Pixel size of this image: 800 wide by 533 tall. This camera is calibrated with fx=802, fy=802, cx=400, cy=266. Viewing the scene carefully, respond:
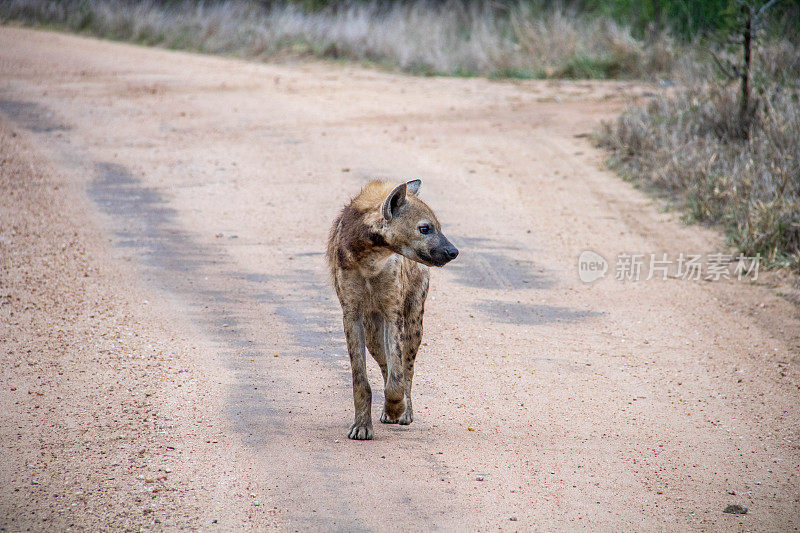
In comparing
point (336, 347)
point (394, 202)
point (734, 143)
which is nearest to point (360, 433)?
point (394, 202)

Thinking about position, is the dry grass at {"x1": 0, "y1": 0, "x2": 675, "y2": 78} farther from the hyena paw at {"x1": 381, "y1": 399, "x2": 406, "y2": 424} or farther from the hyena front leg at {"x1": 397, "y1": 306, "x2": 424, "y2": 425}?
the hyena paw at {"x1": 381, "y1": 399, "x2": 406, "y2": 424}

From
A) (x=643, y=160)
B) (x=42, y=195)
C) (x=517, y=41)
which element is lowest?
(x=42, y=195)

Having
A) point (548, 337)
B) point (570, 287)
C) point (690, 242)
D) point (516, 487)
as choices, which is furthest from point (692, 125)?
point (516, 487)

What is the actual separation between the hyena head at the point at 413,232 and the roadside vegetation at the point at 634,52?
4799 millimetres

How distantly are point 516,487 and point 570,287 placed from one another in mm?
3473

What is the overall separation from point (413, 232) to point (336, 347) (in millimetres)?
1802

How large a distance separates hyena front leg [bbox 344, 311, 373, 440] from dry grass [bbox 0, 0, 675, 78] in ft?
36.3

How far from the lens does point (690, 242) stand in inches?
324

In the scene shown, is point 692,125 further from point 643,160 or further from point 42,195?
point 42,195

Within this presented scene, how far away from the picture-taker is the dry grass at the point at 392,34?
14758 millimetres

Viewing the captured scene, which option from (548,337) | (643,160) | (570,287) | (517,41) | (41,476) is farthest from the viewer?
(517,41)

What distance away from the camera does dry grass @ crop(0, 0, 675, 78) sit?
14758 mm

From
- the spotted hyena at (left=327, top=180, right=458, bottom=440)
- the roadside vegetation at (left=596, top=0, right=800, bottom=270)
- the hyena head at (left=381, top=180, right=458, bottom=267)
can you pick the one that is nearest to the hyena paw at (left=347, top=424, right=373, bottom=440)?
the spotted hyena at (left=327, top=180, right=458, bottom=440)

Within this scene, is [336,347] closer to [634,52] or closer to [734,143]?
[734,143]
